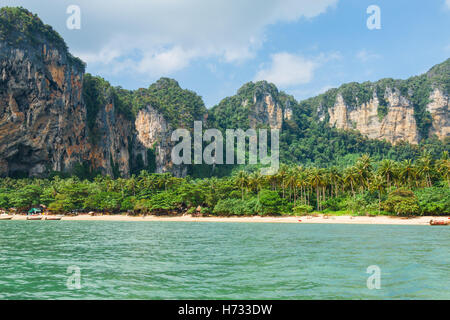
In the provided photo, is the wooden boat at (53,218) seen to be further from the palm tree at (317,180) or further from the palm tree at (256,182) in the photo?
the palm tree at (317,180)

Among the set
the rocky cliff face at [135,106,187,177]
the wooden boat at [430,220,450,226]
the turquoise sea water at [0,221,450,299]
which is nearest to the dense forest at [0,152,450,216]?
the wooden boat at [430,220,450,226]

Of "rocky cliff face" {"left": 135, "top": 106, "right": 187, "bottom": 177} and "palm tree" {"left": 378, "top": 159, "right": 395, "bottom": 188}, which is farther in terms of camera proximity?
"rocky cliff face" {"left": 135, "top": 106, "right": 187, "bottom": 177}

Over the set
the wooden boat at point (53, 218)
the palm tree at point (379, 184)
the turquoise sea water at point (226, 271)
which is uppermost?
the palm tree at point (379, 184)

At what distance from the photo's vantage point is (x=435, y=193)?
6112cm

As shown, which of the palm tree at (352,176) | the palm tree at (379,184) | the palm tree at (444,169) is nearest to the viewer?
the palm tree at (379,184)

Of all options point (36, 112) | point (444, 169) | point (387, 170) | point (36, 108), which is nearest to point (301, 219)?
point (387, 170)

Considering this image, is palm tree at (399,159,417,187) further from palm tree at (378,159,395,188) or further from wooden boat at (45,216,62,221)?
wooden boat at (45,216,62,221)

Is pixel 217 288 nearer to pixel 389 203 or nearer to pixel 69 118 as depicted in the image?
pixel 389 203

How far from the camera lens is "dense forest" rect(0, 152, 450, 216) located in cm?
6850

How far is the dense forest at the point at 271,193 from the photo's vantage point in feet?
225

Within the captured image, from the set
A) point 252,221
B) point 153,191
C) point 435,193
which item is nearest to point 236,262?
point 252,221

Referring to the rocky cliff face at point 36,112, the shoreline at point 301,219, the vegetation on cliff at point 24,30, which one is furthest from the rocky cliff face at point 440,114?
the vegetation on cliff at point 24,30

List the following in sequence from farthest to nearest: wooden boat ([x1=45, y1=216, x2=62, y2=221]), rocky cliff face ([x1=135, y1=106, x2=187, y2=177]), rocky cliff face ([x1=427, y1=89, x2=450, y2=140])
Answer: rocky cliff face ([x1=427, y1=89, x2=450, y2=140])
rocky cliff face ([x1=135, y1=106, x2=187, y2=177])
wooden boat ([x1=45, y1=216, x2=62, y2=221])

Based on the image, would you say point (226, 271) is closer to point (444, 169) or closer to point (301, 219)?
point (301, 219)
